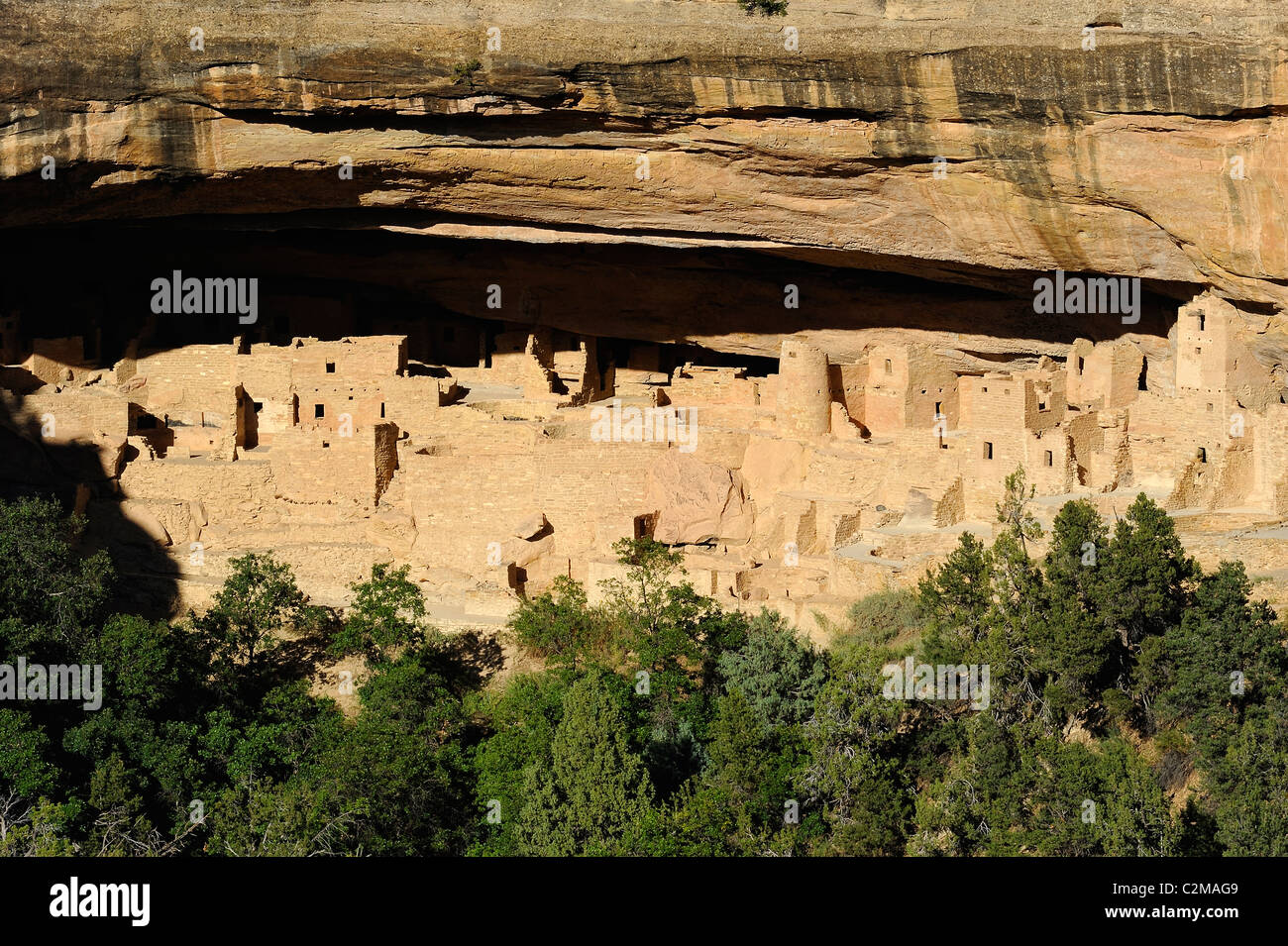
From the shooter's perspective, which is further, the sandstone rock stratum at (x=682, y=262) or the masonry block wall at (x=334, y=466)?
the masonry block wall at (x=334, y=466)

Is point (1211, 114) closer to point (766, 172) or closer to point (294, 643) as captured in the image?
point (766, 172)

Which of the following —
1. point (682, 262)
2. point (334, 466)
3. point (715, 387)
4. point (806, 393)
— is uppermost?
point (682, 262)

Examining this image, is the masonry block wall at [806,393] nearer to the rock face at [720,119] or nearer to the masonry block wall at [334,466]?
the rock face at [720,119]

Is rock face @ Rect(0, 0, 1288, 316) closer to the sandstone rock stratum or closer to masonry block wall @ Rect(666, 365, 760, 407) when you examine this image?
the sandstone rock stratum

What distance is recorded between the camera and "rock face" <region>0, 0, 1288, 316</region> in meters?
23.5

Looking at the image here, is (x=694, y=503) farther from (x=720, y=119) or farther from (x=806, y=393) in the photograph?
(x=720, y=119)

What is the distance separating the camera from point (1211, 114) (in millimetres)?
23219

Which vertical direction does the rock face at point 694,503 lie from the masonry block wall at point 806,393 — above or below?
below

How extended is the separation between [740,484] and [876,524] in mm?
2328

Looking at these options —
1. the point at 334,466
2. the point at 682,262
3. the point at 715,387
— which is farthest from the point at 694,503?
the point at 334,466

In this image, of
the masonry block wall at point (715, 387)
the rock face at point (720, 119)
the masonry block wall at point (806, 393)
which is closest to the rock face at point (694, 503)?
the masonry block wall at point (806, 393)

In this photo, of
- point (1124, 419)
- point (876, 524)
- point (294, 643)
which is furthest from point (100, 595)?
point (1124, 419)

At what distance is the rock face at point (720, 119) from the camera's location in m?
23.5

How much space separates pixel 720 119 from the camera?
24984 millimetres
